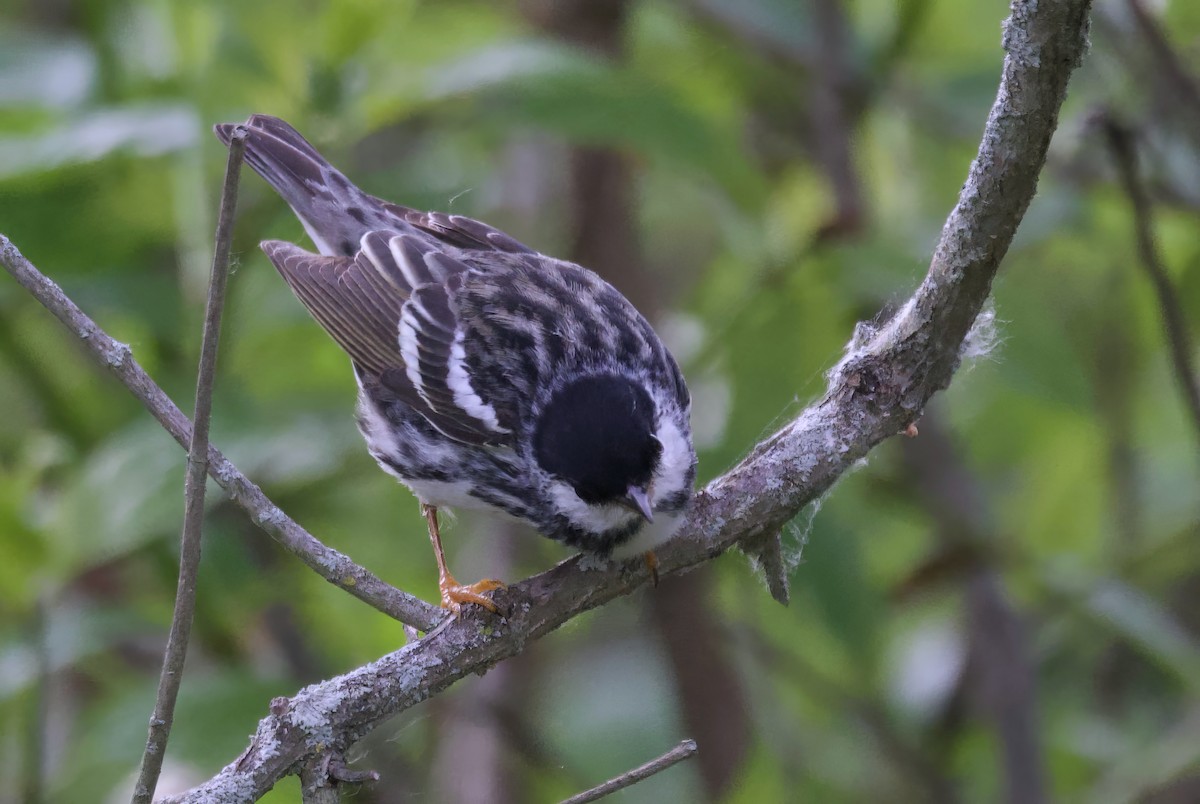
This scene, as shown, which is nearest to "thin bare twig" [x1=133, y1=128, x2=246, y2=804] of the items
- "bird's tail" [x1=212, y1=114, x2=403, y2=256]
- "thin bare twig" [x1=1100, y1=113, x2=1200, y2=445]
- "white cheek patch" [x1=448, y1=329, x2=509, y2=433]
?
"white cheek patch" [x1=448, y1=329, x2=509, y2=433]

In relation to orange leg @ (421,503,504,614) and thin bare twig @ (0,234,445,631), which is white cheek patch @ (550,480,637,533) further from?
thin bare twig @ (0,234,445,631)

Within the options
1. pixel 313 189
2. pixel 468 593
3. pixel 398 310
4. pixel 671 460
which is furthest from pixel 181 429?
pixel 313 189

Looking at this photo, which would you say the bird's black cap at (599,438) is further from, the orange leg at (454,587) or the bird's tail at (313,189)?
the bird's tail at (313,189)

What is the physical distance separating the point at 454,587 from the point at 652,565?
833 mm

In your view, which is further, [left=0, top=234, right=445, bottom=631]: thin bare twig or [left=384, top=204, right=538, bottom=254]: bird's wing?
[left=384, top=204, right=538, bottom=254]: bird's wing

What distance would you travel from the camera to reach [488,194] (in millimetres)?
5215

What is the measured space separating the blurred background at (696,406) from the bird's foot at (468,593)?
474 millimetres

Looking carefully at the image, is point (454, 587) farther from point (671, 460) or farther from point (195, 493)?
point (195, 493)

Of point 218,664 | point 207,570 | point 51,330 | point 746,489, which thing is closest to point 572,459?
point 746,489

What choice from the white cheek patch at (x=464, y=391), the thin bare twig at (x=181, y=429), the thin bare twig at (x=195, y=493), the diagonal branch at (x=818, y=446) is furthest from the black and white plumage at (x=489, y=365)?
the thin bare twig at (x=195, y=493)

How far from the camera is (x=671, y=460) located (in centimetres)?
266

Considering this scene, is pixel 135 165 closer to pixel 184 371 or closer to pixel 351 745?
pixel 184 371

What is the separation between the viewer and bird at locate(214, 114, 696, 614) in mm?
2654

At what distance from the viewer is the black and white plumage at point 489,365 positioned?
8.74 feet
